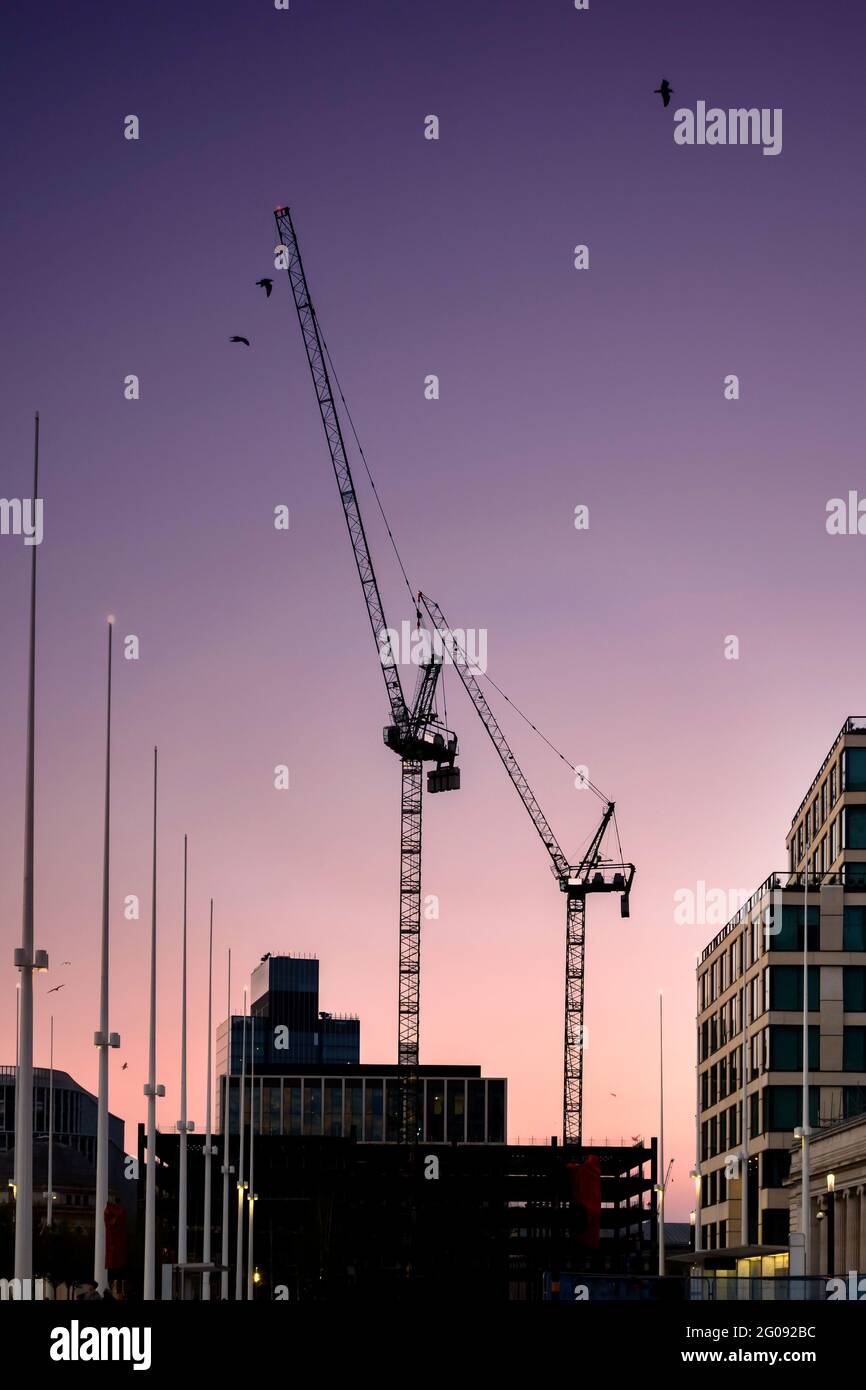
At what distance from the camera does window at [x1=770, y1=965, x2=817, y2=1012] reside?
397ft

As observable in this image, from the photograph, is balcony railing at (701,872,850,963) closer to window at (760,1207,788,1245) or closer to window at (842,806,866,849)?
window at (842,806,866,849)

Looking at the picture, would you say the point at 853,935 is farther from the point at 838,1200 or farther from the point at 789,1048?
the point at 838,1200

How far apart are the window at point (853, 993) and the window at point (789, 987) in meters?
0.40

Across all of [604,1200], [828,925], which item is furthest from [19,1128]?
[604,1200]

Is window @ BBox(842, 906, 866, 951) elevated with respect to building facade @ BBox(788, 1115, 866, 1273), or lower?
elevated

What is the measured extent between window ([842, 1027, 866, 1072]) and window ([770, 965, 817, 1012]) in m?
1.80

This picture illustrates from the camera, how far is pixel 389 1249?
199250 millimetres

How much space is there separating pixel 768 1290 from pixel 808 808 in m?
104

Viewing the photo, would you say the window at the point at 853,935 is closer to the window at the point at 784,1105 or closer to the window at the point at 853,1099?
the window at the point at 853,1099

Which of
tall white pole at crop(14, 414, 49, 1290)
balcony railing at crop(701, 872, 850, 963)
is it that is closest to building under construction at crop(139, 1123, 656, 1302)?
balcony railing at crop(701, 872, 850, 963)

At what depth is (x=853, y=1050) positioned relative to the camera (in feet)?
399

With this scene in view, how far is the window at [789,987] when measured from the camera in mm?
121062

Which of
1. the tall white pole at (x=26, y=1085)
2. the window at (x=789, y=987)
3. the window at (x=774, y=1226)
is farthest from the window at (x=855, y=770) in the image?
the tall white pole at (x=26, y=1085)
